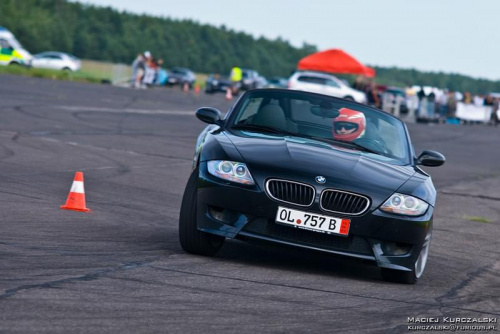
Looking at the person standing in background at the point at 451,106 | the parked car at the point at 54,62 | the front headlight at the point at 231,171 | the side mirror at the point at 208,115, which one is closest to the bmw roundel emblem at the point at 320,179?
the front headlight at the point at 231,171

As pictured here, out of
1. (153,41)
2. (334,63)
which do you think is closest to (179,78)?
(334,63)

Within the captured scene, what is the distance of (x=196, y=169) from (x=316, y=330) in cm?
250

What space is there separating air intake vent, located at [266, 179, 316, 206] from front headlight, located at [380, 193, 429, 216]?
53cm

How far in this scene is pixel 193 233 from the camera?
7457 mm


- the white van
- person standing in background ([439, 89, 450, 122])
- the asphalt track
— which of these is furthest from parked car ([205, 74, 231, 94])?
the asphalt track

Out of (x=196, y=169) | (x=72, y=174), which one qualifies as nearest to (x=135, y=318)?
(x=196, y=169)

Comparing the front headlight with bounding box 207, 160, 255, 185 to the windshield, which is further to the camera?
the windshield

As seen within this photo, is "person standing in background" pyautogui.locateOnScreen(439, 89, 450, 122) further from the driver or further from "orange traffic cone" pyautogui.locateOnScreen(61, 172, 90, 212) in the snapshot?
the driver

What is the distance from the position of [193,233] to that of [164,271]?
778 millimetres

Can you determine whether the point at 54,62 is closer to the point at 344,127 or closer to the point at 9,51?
the point at 9,51

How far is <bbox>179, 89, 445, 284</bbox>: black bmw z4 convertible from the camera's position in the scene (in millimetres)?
7176

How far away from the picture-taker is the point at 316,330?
538 cm

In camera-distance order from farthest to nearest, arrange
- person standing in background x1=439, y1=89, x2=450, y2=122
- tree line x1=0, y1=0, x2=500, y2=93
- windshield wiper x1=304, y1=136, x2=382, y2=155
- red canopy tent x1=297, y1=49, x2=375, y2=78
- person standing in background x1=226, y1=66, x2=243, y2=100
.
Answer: tree line x1=0, y1=0, x2=500, y2=93 → person standing in background x1=226, y1=66, x2=243, y2=100 → person standing in background x1=439, y1=89, x2=450, y2=122 → red canopy tent x1=297, y1=49, x2=375, y2=78 → windshield wiper x1=304, y1=136, x2=382, y2=155

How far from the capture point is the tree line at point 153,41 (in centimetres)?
9369
